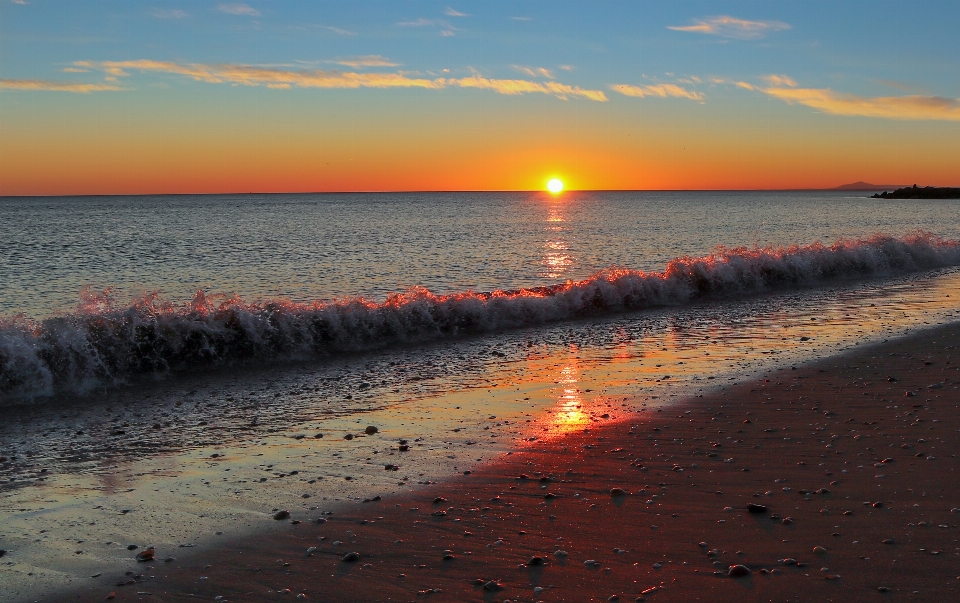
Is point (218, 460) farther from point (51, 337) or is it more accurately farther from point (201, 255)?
point (201, 255)

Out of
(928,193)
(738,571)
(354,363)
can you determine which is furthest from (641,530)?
(928,193)

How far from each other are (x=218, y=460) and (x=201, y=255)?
3003cm

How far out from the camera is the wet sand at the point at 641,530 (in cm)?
449

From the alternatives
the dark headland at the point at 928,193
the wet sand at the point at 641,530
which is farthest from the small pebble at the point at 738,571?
the dark headland at the point at 928,193

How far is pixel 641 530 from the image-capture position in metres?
5.23

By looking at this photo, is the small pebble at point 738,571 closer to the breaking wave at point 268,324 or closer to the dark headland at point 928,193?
the breaking wave at point 268,324

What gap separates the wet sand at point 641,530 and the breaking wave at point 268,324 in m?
6.98

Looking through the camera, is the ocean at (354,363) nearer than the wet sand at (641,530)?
No

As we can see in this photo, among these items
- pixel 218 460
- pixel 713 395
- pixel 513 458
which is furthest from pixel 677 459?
pixel 218 460

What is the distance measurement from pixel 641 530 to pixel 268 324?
9410mm

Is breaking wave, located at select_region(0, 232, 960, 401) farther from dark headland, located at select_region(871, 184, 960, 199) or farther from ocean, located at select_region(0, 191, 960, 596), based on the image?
dark headland, located at select_region(871, 184, 960, 199)

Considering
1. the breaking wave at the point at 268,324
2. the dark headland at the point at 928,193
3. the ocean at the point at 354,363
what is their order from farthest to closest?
the dark headland at the point at 928,193 < the breaking wave at the point at 268,324 < the ocean at the point at 354,363

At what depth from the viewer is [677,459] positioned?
6766 millimetres

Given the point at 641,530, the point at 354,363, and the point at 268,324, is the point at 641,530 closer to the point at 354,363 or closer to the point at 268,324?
the point at 354,363
